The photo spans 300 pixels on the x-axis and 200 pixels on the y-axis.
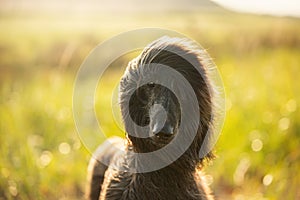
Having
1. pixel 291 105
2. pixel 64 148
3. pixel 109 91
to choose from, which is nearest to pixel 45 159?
pixel 64 148

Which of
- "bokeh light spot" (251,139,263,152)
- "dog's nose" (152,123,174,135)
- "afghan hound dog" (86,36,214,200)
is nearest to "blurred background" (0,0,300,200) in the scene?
"bokeh light spot" (251,139,263,152)

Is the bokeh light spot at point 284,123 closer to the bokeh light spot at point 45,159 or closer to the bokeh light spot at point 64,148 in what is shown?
the bokeh light spot at point 64,148

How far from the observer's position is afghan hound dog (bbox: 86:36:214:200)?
2.90 m

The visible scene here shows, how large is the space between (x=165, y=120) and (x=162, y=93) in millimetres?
178

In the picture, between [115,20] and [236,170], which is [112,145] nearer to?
[236,170]

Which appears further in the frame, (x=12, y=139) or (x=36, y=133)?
(x=36, y=133)

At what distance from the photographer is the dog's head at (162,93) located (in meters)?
2.88

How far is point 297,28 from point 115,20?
2894 mm

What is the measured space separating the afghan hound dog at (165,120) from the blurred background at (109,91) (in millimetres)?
1173

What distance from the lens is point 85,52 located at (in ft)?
29.1

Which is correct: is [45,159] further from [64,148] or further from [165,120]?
[165,120]

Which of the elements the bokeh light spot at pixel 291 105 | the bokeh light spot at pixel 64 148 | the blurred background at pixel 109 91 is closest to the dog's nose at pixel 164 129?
the blurred background at pixel 109 91

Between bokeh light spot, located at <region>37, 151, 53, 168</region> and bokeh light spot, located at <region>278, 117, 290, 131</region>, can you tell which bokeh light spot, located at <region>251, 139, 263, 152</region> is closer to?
bokeh light spot, located at <region>278, 117, 290, 131</region>

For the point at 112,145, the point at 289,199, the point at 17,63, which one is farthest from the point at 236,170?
the point at 17,63
